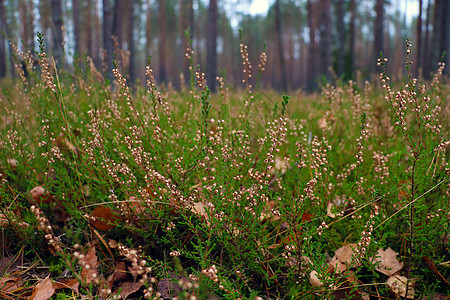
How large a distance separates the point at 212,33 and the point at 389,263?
1252cm

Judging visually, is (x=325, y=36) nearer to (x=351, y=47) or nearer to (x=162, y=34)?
(x=351, y=47)

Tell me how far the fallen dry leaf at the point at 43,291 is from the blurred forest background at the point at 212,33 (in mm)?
1313

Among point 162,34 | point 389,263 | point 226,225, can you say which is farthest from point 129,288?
point 162,34

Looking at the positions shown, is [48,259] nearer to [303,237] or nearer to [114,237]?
[114,237]

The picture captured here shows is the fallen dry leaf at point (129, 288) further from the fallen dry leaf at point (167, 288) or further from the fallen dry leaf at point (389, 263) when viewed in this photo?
the fallen dry leaf at point (389, 263)

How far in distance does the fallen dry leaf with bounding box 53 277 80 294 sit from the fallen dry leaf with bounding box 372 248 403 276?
158cm

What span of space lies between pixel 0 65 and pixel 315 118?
27.4 m

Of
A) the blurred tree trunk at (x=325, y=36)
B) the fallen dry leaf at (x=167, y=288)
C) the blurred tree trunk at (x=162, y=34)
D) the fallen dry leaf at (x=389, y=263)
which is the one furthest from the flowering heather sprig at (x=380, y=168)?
the blurred tree trunk at (x=162, y=34)

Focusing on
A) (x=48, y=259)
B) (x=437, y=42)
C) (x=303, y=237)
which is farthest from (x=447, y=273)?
(x=437, y=42)

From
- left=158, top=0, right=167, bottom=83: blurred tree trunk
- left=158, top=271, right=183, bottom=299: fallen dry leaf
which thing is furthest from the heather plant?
left=158, top=0, right=167, bottom=83: blurred tree trunk

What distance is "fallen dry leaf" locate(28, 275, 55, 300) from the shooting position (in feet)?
4.76

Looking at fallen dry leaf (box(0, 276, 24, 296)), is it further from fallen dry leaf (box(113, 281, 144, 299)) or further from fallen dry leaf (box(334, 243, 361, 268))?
fallen dry leaf (box(334, 243, 361, 268))

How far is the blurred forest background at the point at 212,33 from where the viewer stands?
5074 millimetres

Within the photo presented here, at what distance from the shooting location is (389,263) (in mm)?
1702
